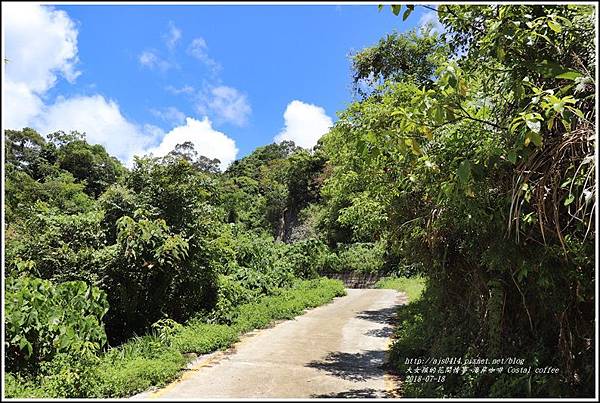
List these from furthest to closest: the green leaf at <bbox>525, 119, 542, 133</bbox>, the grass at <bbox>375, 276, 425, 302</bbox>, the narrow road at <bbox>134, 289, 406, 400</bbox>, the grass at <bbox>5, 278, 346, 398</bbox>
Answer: the grass at <bbox>375, 276, 425, 302</bbox> → the narrow road at <bbox>134, 289, 406, 400</bbox> → the grass at <bbox>5, 278, 346, 398</bbox> → the green leaf at <bbox>525, 119, 542, 133</bbox>

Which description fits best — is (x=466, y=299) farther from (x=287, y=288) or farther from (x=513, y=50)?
(x=287, y=288)

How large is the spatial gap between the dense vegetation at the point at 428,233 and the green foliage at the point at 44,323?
0.07 ft

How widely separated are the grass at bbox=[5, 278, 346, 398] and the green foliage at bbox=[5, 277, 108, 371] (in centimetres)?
30

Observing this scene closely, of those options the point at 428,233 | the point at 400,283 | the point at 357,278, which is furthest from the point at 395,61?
the point at 357,278

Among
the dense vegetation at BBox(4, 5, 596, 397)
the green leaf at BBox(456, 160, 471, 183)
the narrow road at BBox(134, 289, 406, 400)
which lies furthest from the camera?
the narrow road at BBox(134, 289, 406, 400)

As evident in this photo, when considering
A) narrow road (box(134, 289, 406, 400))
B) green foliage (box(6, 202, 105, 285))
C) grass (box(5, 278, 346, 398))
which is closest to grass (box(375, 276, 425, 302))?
narrow road (box(134, 289, 406, 400))

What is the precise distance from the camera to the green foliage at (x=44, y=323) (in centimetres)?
531

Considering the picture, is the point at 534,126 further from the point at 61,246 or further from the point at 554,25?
the point at 61,246

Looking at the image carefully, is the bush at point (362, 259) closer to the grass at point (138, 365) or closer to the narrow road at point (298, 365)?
the narrow road at point (298, 365)

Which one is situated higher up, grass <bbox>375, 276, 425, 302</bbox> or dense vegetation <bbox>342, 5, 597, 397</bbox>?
dense vegetation <bbox>342, 5, 597, 397</bbox>

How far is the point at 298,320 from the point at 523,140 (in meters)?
9.45

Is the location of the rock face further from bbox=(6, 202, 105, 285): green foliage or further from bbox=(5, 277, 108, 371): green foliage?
bbox=(5, 277, 108, 371): green foliage

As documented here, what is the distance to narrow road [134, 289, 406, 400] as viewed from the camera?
5.54 m

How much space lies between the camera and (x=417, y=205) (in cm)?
584
